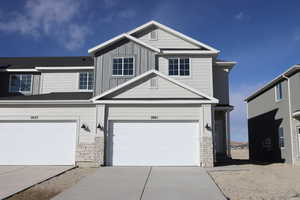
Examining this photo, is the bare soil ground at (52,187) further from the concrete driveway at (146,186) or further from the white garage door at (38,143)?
the white garage door at (38,143)

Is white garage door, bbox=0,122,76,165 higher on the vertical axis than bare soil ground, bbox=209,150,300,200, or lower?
higher

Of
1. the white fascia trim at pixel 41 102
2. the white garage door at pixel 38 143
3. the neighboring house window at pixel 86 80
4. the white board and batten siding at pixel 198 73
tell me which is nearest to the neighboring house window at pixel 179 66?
the white board and batten siding at pixel 198 73

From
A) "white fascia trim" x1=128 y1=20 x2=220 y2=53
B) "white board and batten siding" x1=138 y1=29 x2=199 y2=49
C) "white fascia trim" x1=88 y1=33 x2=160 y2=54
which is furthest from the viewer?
"white board and batten siding" x1=138 y1=29 x2=199 y2=49

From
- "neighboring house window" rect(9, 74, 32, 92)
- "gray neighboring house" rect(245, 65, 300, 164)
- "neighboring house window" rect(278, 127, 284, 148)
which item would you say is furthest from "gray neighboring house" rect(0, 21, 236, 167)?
"neighboring house window" rect(278, 127, 284, 148)

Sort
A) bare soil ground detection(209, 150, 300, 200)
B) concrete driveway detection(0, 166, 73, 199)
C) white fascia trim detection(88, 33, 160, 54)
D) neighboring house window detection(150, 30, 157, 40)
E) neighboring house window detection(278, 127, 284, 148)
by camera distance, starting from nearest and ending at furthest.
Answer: bare soil ground detection(209, 150, 300, 200) < concrete driveway detection(0, 166, 73, 199) < white fascia trim detection(88, 33, 160, 54) < neighboring house window detection(150, 30, 157, 40) < neighboring house window detection(278, 127, 284, 148)

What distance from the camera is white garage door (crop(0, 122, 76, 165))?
13.8m

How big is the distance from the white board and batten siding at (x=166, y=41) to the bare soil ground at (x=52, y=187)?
8.69 metres

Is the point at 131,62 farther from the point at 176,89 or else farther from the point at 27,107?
the point at 27,107

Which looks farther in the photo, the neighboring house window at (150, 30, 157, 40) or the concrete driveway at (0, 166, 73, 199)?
the neighboring house window at (150, 30, 157, 40)

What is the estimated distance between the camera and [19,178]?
33.2ft

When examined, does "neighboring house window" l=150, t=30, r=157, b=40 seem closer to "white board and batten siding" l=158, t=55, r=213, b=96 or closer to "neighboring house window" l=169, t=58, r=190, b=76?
"white board and batten siding" l=158, t=55, r=213, b=96

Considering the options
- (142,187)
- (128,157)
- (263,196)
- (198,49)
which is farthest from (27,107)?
(263,196)

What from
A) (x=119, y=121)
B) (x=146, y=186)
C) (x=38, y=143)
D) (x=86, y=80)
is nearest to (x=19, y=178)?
(x=38, y=143)

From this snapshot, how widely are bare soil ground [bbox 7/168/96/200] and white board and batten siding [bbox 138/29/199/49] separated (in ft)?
28.5
